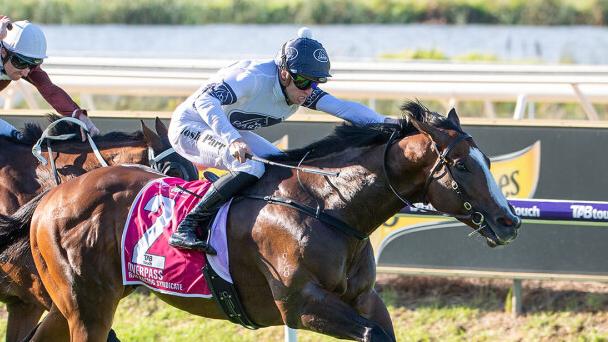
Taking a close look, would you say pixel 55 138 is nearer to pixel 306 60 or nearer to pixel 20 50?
pixel 20 50

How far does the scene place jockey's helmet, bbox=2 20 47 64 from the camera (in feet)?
19.2

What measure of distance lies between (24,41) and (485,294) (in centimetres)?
353

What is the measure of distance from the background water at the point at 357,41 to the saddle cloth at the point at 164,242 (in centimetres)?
1215

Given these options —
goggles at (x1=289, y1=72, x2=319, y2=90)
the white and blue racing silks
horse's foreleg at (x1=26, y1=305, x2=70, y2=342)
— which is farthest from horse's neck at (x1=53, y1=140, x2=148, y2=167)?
goggles at (x1=289, y1=72, x2=319, y2=90)

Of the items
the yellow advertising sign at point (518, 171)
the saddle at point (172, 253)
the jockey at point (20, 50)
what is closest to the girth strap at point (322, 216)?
the saddle at point (172, 253)

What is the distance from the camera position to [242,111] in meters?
5.02

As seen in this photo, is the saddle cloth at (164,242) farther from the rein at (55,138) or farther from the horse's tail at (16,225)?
the rein at (55,138)

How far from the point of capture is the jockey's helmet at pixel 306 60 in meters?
4.78

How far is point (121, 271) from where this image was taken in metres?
5.10

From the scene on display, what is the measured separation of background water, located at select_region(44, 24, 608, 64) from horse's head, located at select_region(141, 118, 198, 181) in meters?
11.3

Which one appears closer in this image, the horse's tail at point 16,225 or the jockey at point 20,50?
the horse's tail at point 16,225

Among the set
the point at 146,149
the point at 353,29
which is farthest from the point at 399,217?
the point at 353,29

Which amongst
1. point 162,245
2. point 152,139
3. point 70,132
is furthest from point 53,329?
point 70,132

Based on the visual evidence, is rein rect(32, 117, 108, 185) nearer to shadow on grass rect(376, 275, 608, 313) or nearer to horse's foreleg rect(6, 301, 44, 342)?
horse's foreleg rect(6, 301, 44, 342)
